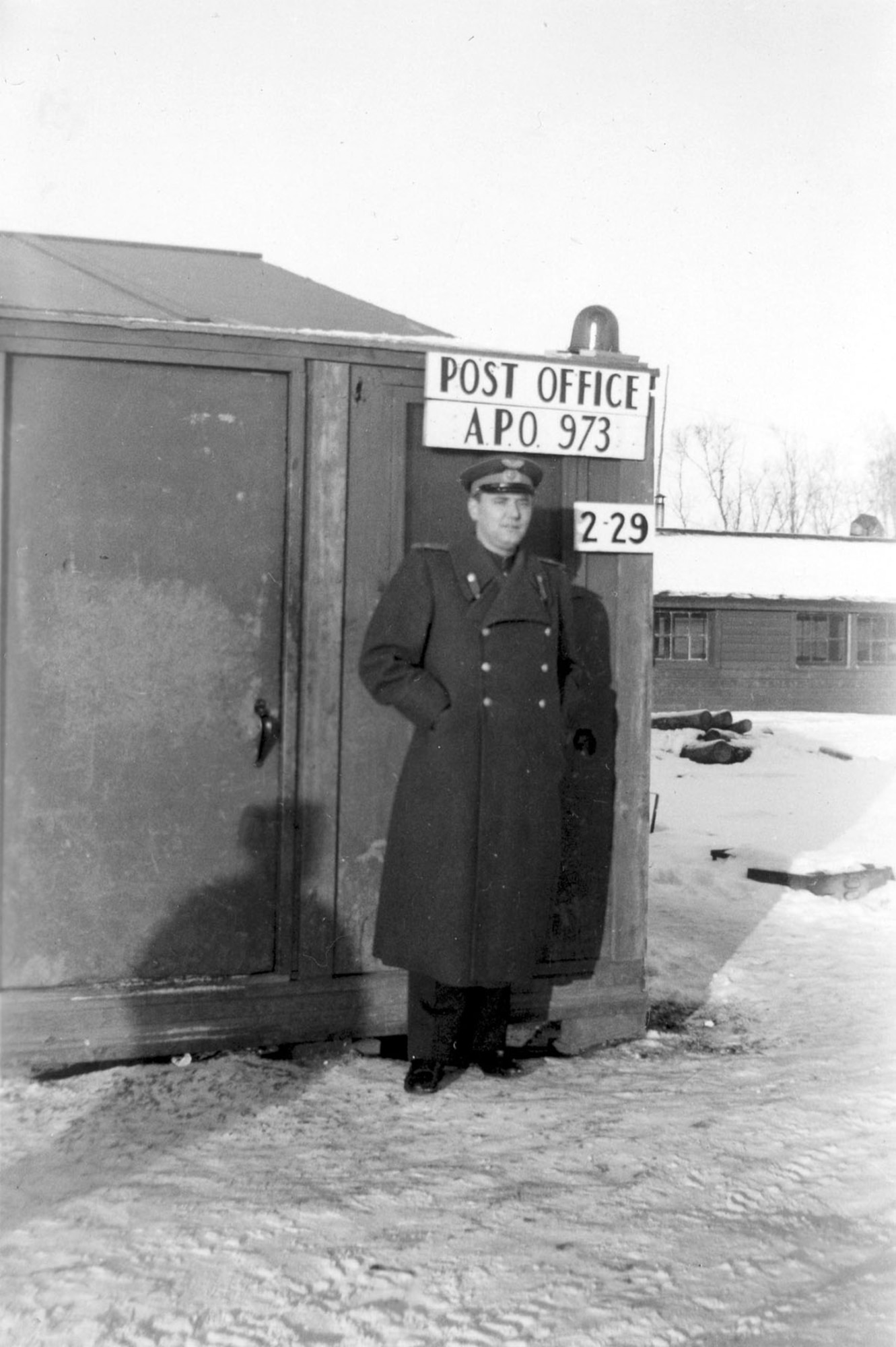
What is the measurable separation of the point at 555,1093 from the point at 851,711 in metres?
22.4

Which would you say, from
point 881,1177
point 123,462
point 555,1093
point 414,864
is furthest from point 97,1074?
point 881,1177

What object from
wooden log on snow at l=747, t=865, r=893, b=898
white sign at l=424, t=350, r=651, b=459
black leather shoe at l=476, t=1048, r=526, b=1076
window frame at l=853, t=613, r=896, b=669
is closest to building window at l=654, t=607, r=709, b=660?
window frame at l=853, t=613, r=896, b=669

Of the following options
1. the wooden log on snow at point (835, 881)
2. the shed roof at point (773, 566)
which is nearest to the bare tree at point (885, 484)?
the shed roof at point (773, 566)

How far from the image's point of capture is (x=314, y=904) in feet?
13.2

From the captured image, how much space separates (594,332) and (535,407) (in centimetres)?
45

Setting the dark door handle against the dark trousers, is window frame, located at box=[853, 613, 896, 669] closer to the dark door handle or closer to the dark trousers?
the dark trousers

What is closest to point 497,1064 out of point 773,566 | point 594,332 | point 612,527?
point 612,527

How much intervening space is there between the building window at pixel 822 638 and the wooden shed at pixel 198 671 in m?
21.8

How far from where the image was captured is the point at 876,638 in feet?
83.2

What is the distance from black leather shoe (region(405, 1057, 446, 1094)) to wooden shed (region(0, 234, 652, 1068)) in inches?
15.0

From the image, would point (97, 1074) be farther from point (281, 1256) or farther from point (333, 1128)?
point (281, 1256)

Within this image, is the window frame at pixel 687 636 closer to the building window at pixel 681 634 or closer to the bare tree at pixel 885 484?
the building window at pixel 681 634

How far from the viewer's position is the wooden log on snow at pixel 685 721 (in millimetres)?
17672

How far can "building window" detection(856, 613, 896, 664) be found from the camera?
2520cm
